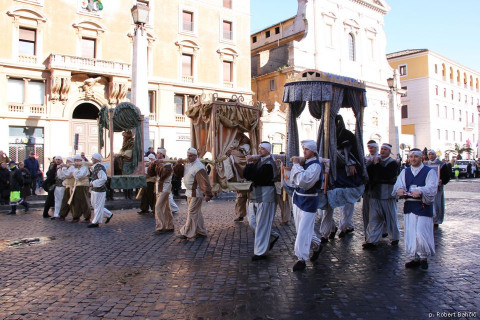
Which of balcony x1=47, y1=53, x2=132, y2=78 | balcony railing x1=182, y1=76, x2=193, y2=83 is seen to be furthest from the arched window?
balcony x1=47, y1=53, x2=132, y2=78

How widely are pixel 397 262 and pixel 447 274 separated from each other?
83 centimetres

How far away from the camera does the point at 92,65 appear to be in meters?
26.2

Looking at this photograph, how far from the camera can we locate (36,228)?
10.1 meters

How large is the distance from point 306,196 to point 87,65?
23633 millimetres

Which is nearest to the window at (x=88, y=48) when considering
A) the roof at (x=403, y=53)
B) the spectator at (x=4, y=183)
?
the spectator at (x=4, y=183)

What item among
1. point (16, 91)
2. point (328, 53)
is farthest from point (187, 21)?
point (328, 53)

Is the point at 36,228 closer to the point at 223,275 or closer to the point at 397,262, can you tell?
the point at 223,275

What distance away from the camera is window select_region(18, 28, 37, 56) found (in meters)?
25.0

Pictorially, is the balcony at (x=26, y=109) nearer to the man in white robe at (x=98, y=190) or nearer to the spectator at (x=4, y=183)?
the spectator at (x=4, y=183)

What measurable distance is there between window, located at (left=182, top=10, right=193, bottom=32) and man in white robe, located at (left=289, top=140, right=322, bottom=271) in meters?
27.8

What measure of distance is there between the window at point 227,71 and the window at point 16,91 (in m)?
15.2

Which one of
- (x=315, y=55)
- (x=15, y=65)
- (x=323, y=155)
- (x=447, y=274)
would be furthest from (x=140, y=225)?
(x=315, y=55)

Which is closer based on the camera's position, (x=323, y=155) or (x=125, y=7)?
(x=323, y=155)

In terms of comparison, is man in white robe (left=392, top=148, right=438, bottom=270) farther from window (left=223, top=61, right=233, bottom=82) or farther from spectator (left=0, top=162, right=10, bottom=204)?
window (left=223, top=61, right=233, bottom=82)
